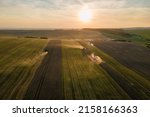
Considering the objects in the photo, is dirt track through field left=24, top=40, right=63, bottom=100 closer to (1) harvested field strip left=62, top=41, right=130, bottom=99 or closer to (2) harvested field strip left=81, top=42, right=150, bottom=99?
(1) harvested field strip left=62, top=41, right=130, bottom=99

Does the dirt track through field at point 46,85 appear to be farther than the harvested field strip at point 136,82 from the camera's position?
No

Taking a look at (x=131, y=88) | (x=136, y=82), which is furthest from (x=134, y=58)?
(x=131, y=88)

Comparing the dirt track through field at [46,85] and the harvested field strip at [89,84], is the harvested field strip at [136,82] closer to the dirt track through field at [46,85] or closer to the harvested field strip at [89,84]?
the harvested field strip at [89,84]

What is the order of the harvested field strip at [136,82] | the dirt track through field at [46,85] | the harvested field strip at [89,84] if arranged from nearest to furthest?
Answer: the dirt track through field at [46,85] → the harvested field strip at [89,84] → the harvested field strip at [136,82]

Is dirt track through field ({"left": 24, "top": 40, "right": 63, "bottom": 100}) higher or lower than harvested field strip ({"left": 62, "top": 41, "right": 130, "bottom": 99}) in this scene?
higher

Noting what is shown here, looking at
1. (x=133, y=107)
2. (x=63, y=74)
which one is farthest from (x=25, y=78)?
(x=133, y=107)

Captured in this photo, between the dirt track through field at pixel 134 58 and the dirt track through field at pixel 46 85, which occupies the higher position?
the dirt track through field at pixel 46 85

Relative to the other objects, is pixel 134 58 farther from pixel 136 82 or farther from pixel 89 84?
pixel 89 84

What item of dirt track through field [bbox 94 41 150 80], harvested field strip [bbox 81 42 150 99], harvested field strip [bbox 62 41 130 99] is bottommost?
dirt track through field [bbox 94 41 150 80]

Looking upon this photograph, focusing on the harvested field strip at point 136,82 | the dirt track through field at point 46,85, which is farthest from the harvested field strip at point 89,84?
the harvested field strip at point 136,82

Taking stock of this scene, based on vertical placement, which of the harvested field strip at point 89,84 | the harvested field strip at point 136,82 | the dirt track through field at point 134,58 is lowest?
the dirt track through field at point 134,58

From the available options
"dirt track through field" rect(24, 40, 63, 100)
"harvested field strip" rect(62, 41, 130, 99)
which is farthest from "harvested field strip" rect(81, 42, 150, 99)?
"dirt track through field" rect(24, 40, 63, 100)
